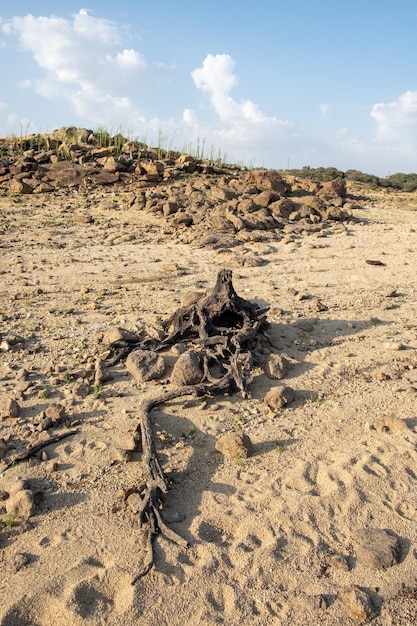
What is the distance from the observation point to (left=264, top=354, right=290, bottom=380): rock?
14.3 feet

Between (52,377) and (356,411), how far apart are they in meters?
2.44

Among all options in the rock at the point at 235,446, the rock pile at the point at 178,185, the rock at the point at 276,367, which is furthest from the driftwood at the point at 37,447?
the rock pile at the point at 178,185

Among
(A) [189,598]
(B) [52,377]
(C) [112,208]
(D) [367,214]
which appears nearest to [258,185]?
(D) [367,214]

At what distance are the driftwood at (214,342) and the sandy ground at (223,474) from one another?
0.12m

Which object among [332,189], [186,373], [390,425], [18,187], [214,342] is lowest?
[390,425]

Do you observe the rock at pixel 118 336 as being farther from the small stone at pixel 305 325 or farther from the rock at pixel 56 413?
the small stone at pixel 305 325

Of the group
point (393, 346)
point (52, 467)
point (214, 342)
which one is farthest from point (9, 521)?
point (393, 346)

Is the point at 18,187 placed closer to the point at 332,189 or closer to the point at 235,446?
the point at 332,189

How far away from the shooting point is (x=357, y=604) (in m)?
2.45

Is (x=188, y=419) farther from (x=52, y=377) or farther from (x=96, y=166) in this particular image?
(x=96, y=166)

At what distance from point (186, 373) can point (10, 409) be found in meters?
1.32

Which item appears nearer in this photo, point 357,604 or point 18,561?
point 357,604

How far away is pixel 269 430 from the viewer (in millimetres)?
3725

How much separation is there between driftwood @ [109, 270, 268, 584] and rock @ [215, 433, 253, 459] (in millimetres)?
454
